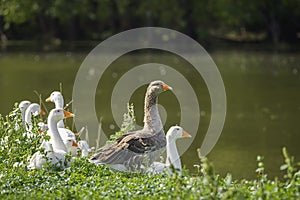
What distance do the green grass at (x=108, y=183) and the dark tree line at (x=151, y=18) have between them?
92.9 ft

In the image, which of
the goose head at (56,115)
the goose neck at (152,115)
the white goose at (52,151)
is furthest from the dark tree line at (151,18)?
the white goose at (52,151)

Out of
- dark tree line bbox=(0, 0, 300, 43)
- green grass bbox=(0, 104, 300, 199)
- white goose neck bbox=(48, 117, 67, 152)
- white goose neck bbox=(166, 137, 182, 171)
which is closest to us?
green grass bbox=(0, 104, 300, 199)

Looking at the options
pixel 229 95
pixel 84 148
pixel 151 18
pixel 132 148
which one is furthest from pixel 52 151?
pixel 151 18

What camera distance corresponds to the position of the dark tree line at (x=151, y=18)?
117ft

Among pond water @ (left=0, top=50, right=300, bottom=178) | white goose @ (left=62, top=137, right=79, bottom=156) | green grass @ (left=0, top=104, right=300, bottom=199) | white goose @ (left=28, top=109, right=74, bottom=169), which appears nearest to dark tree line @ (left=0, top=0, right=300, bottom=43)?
pond water @ (left=0, top=50, right=300, bottom=178)

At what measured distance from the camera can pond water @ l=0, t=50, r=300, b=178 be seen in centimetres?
1216

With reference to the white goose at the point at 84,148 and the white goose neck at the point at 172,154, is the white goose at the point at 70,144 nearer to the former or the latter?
the white goose at the point at 84,148

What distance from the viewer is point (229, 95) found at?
18.9 meters

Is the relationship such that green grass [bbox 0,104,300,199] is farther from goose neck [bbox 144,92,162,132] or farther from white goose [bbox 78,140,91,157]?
goose neck [bbox 144,92,162,132]

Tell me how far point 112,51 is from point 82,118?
16.5 m

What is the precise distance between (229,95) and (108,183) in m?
12.9

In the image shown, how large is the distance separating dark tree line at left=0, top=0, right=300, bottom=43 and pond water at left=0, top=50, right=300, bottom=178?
18.2 ft

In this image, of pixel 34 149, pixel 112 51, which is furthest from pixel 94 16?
pixel 34 149

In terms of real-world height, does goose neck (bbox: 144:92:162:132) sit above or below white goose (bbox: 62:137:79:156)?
above
